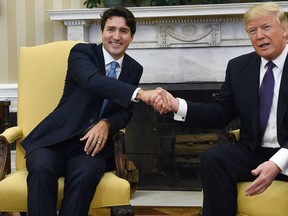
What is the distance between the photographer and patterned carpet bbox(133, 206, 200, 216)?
8.70 feet

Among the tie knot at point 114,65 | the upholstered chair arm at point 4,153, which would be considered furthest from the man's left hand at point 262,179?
the upholstered chair arm at point 4,153

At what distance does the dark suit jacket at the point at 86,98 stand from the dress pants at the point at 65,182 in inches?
4.1

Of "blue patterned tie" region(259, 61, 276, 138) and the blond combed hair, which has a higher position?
the blond combed hair

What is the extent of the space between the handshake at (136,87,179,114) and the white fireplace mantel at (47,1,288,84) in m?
1.62

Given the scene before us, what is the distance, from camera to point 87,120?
6.06ft

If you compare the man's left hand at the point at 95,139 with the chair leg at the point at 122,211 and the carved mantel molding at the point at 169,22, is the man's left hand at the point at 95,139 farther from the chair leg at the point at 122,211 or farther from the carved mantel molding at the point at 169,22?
the carved mantel molding at the point at 169,22

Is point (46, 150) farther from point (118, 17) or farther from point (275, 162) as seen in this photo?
point (275, 162)

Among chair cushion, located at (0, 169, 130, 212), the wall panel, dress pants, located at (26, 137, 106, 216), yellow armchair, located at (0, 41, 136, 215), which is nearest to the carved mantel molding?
the wall panel

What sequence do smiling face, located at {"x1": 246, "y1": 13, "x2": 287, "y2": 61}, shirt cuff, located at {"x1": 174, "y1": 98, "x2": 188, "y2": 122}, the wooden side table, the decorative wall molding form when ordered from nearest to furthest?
smiling face, located at {"x1": 246, "y1": 13, "x2": 287, "y2": 61}
shirt cuff, located at {"x1": 174, "y1": 98, "x2": 188, "y2": 122}
the wooden side table
the decorative wall molding

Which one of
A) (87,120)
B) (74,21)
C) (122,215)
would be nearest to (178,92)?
(74,21)

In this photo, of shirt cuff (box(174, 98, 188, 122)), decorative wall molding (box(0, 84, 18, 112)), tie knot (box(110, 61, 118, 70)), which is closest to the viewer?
shirt cuff (box(174, 98, 188, 122))

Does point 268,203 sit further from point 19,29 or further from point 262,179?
point 19,29

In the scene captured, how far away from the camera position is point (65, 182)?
5.47ft

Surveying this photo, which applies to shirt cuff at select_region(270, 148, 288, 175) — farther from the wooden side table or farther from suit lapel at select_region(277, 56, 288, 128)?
the wooden side table
